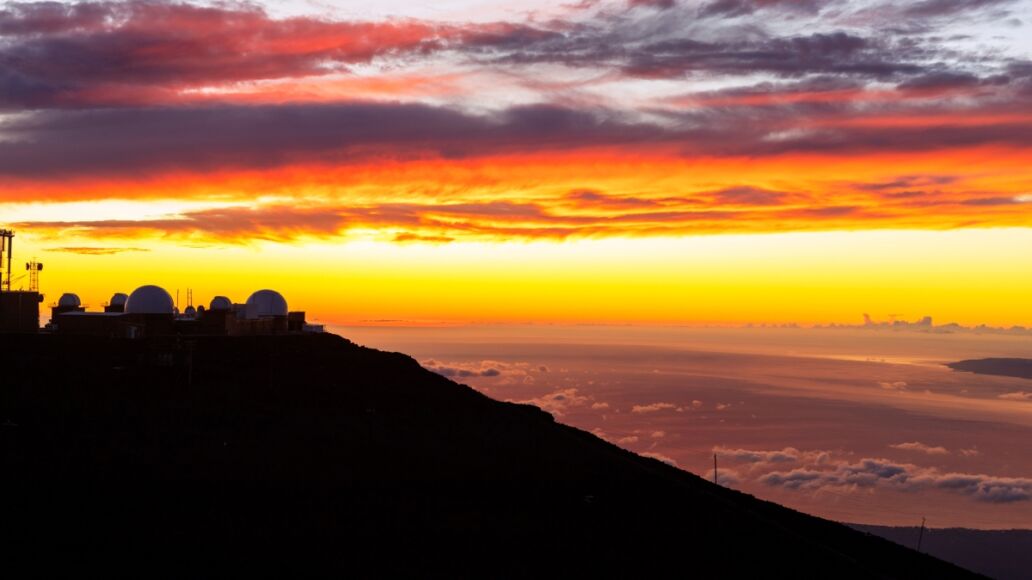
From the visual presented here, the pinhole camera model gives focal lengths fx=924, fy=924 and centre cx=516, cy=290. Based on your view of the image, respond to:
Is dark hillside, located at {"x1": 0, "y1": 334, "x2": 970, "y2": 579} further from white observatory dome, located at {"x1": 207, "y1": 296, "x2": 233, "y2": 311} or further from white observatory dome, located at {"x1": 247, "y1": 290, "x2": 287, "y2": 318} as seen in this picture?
white observatory dome, located at {"x1": 207, "y1": 296, "x2": 233, "y2": 311}

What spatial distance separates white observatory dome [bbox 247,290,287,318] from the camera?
3209 inches

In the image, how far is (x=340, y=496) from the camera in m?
23.6

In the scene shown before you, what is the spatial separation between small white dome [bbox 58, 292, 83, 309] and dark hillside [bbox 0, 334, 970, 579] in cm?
4465

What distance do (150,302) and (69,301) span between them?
946 inches

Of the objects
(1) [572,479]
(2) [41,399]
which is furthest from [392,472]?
(2) [41,399]

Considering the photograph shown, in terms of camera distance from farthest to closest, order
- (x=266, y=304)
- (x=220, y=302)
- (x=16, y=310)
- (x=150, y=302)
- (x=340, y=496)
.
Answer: (x=220, y=302) < (x=266, y=304) < (x=150, y=302) < (x=16, y=310) < (x=340, y=496)

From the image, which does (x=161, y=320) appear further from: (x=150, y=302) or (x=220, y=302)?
(x=220, y=302)

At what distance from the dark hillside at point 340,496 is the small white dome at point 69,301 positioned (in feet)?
146

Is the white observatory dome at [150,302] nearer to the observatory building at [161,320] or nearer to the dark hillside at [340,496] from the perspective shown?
the observatory building at [161,320]

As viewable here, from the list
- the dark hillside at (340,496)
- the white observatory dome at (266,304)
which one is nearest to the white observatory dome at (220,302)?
the white observatory dome at (266,304)

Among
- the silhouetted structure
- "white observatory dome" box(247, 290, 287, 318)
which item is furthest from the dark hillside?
"white observatory dome" box(247, 290, 287, 318)

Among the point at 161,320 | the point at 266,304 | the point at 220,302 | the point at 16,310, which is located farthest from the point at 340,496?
the point at 220,302

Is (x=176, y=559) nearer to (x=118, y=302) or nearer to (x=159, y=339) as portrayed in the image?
(x=159, y=339)

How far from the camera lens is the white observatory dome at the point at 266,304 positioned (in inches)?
3209
